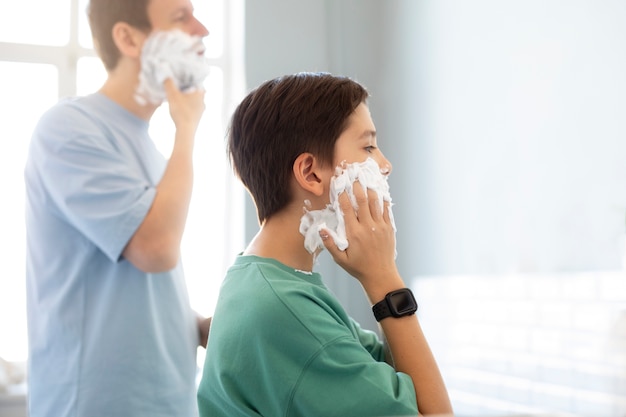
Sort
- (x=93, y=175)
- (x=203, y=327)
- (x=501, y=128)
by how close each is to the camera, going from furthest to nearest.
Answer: (x=501, y=128), (x=203, y=327), (x=93, y=175)

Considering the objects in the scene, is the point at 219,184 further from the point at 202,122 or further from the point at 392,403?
the point at 392,403

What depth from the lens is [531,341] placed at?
132 centimetres

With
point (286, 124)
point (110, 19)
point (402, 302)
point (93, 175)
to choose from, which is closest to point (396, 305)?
point (402, 302)

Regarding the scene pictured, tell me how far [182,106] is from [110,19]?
0.13 metres

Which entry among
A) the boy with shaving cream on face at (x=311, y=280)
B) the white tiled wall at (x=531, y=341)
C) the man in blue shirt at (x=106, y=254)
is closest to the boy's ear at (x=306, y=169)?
the boy with shaving cream on face at (x=311, y=280)

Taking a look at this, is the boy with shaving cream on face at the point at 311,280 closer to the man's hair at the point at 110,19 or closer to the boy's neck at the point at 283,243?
the boy's neck at the point at 283,243

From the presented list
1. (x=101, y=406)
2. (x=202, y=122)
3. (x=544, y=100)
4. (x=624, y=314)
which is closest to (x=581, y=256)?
(x=624, y=314)

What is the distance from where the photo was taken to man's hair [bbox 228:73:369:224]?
86 cm

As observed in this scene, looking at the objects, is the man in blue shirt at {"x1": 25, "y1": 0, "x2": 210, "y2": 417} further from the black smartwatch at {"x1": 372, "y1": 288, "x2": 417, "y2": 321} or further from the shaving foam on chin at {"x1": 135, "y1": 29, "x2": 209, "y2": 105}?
the black smartwatch at {"x1": 372, "y1": 288, "x2": 417, "y2": 321}

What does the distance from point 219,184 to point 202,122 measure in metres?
0.08

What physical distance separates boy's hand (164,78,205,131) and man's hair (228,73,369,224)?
49mm

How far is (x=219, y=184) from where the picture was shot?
907mm

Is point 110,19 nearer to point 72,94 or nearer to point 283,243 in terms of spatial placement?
point 72,94

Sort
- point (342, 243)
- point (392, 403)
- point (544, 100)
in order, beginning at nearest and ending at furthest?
point (392, 403)
point (342, 243)
point (544, 100)
